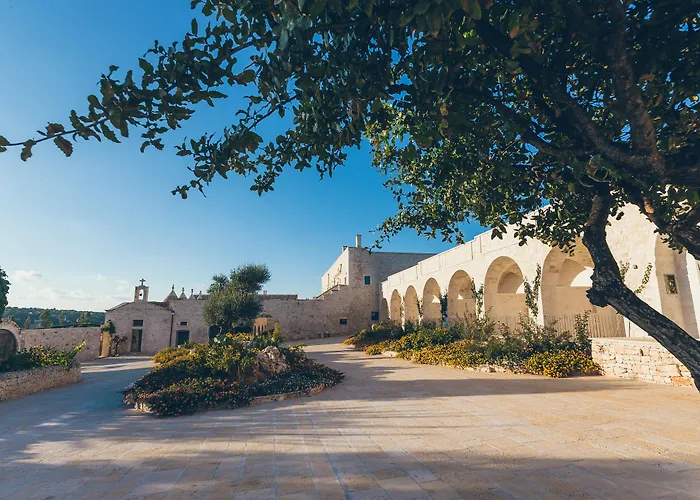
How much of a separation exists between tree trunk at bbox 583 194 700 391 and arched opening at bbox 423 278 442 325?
17877 mm

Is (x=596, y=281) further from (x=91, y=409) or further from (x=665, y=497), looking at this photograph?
(x=91, y=409)

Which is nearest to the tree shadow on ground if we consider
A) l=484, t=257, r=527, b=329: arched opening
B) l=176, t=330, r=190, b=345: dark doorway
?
l=484, t=257, r=527, b=329: arched opening

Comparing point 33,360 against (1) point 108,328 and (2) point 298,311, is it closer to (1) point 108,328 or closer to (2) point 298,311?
(1) point 108,328

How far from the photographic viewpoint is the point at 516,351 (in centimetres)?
1091

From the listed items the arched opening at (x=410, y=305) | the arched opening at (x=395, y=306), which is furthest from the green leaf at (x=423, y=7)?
the arched opening at (x=395, y=306)

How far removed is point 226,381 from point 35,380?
264 inches

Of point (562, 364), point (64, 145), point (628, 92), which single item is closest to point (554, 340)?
point (562, 364)

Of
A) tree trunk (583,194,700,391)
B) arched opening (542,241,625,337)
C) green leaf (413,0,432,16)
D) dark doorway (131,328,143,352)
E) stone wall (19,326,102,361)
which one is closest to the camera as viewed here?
green leaf (413,0,432,16)

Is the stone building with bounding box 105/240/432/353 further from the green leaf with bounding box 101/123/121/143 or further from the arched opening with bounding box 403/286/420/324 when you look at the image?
the green leaf with bounding box 101/123/121/143

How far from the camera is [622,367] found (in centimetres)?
895

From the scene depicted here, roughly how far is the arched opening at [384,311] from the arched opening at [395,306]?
1396mm

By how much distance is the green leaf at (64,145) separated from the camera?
7.03 feet

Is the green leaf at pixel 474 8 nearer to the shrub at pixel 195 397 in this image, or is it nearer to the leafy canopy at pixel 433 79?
the leafy canopy at pixel 433 79

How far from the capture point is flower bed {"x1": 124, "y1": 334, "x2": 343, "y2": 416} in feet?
23.8
